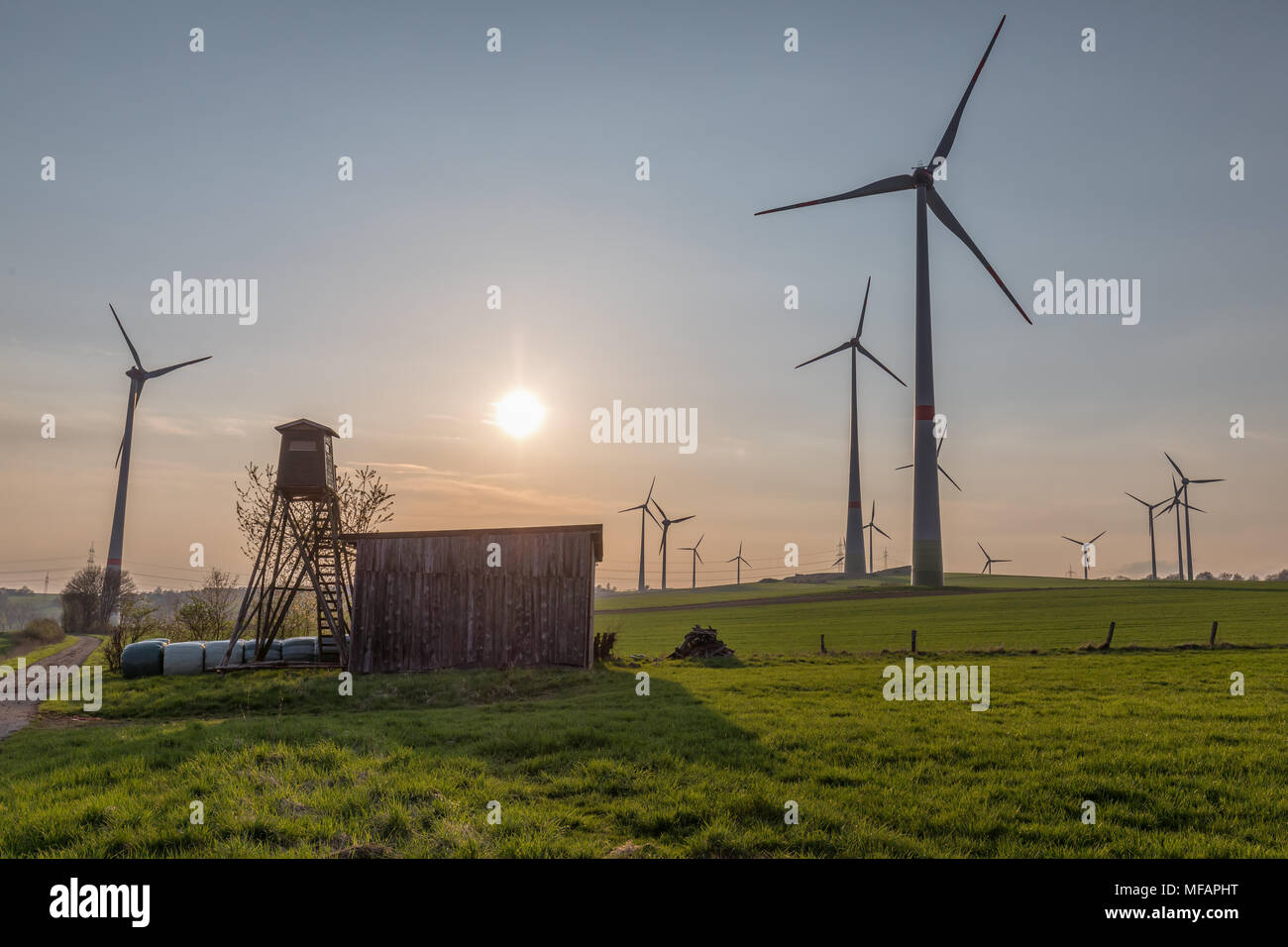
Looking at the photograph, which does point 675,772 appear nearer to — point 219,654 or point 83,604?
point 219,654

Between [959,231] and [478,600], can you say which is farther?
[959,231]

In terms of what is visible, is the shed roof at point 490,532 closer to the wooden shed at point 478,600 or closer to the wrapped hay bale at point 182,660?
the wooden shed at point 478,600

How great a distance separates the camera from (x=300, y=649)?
29.3m

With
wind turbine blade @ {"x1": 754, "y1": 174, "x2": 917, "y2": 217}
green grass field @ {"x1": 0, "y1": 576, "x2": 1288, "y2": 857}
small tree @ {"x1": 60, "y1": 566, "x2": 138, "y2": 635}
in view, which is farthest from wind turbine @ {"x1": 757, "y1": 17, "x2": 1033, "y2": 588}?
small tree @ {"x1": 60, "y1": 566, "x2": 138, "y2": 635}

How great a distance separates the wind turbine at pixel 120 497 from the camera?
69.2 m

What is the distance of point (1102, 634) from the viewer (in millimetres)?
36094

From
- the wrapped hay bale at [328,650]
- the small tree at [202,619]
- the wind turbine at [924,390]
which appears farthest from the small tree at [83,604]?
the wind turbine at [924,390]

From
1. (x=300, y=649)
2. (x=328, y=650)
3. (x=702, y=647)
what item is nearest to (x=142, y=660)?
(x=300, y=649)

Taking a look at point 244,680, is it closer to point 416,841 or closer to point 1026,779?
point 416,841

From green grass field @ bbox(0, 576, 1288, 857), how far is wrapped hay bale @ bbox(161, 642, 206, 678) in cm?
526

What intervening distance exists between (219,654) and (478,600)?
9.62m

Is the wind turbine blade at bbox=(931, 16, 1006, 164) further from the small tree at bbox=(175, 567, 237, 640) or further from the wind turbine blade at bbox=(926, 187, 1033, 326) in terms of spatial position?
the small tree at bbox=(175, 567, 237, 640)
